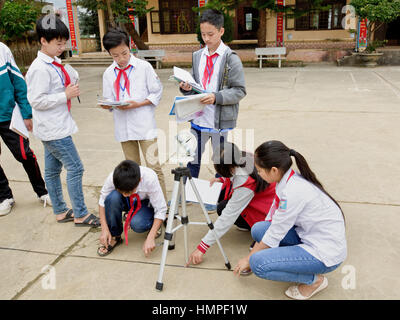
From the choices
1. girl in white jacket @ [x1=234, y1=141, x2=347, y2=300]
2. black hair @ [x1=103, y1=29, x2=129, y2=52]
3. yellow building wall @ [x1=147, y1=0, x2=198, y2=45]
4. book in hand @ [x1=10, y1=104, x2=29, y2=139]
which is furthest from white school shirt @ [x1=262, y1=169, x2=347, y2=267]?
yellow building wall @ [x1=147, y1=0, x2=198, y2=45]

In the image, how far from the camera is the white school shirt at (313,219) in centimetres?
184

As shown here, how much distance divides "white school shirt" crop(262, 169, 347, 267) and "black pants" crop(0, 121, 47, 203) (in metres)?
2.15

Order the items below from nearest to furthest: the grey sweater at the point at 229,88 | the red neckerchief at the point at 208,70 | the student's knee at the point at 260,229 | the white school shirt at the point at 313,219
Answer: the white school shirt at the point at 313,219 → the student's knee at the point at 260,229 → the grey sweater at the point at 229,88 → the red neckerchief at the point at 208,70

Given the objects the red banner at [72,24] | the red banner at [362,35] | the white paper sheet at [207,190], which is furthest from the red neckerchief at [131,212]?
the red banner at [72,24]

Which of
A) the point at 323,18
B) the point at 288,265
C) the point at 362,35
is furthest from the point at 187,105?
the point at 323,18

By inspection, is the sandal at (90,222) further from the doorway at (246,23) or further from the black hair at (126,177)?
the doorway at (246,23)

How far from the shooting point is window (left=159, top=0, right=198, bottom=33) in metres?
16.0

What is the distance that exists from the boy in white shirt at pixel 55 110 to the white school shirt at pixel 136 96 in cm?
26

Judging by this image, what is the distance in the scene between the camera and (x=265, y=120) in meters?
5.58

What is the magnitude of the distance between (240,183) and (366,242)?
0.98 meters

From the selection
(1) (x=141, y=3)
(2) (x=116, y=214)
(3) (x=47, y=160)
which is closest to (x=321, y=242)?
(2) (x=116, y=214)

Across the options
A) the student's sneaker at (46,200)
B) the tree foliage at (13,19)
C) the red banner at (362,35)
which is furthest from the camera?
the red banner at (362,35)

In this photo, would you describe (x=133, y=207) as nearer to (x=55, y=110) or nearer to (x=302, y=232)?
(x=55, y=110)
